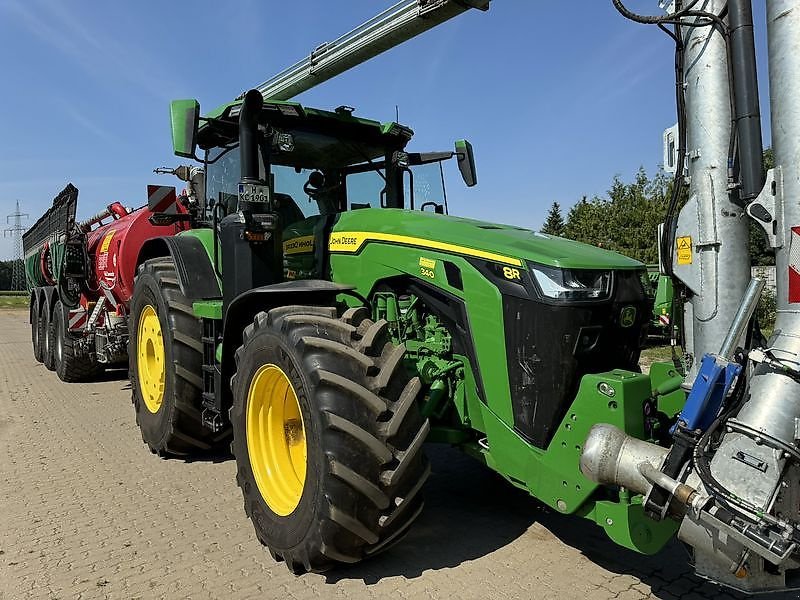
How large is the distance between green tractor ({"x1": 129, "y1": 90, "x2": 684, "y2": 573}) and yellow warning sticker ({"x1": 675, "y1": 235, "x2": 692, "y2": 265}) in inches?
14.6

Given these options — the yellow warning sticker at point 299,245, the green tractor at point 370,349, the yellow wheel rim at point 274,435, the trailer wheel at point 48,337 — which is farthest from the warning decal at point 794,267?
the trailer wheel at point 48,337

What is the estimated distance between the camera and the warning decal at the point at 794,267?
2.32 m

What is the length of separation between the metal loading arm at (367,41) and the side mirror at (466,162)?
954 mm

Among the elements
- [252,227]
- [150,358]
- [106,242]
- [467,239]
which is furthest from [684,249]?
[106,242]

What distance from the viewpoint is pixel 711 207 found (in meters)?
2.72

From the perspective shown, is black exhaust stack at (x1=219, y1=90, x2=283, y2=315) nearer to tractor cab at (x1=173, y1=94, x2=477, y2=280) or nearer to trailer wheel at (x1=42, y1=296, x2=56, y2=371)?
tractor cab at (x1=173, y1=94, x2=477, y2=280)

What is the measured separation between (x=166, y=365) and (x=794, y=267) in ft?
13.9

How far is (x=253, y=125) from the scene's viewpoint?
4.10m

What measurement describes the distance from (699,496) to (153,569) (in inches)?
107

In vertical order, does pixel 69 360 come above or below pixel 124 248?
below

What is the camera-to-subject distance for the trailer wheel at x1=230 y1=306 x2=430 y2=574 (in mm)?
2957

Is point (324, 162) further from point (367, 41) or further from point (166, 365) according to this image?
point (166, 365)

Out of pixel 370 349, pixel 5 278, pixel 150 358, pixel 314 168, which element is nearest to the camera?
pixel 370 349

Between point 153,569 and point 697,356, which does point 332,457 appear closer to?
point 153,569
